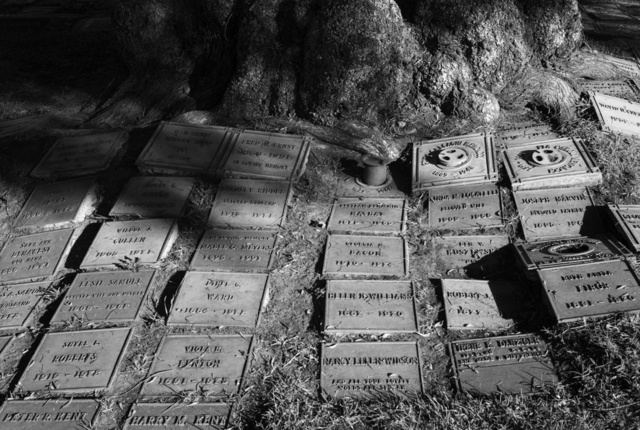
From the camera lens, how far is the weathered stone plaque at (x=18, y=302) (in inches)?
139

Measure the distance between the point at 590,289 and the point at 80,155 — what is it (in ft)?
12.4

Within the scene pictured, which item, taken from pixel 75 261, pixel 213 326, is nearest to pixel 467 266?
pixel 213 326

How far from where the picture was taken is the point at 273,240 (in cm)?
387

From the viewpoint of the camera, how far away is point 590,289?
3.23 meters

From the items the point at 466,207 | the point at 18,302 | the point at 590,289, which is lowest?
the point at 18,302

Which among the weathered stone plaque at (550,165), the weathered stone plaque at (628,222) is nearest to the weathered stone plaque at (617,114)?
the weathered stone plaque at (550,165)

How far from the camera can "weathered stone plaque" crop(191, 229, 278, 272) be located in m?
3.70

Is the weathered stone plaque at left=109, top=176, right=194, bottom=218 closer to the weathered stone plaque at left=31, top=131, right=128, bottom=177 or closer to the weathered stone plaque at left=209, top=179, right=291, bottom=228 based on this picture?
→ the weathered stone plaque at left=209, top=179, right=291, bottom=228

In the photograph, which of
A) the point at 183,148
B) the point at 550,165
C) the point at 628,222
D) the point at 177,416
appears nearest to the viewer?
the point at 177,416

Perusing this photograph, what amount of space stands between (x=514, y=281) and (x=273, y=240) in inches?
60.4

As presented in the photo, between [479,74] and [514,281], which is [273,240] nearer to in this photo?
[514,281]

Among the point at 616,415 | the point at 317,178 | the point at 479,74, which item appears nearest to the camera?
the point at 616,415

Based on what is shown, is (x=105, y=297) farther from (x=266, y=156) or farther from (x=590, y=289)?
(x=590, y=289)

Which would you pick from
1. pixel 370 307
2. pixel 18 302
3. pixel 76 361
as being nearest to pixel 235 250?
pixel 370 307
